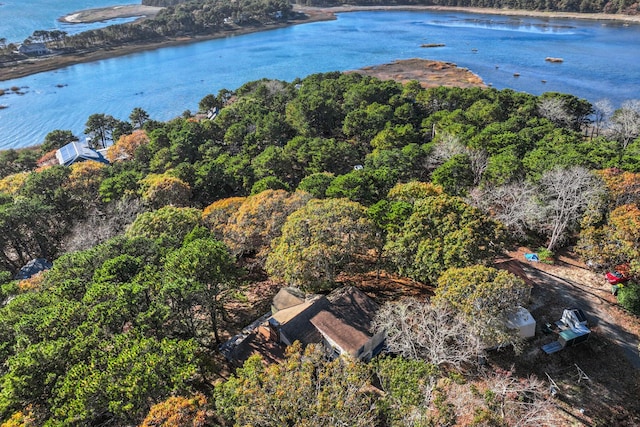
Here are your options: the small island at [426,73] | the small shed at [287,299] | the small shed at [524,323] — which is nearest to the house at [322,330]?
the small shed at [287,299]

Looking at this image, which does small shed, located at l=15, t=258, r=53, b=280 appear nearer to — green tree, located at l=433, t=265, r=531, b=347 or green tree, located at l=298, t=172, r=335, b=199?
green tree, located at l=298, t=172, r=335, b=199

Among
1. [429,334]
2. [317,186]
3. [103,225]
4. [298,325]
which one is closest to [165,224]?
[103,225]


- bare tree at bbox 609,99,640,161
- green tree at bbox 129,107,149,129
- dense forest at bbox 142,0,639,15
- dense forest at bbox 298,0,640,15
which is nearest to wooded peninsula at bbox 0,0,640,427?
bare tree at bbox 609,99,640,161

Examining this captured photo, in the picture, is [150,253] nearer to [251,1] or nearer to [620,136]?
[620,136]

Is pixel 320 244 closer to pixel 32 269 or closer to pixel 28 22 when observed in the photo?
pixel 32 269

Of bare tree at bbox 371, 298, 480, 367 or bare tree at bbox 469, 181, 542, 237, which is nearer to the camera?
bare tree at bbox 371, 298, 480, 367

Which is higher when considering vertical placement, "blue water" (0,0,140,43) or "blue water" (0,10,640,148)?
"blue water" (0,0,140,43)

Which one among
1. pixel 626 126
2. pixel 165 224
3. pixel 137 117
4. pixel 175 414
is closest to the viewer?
pixel 175 414
